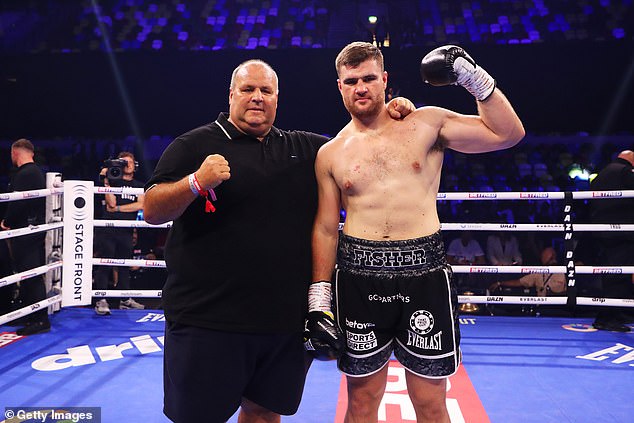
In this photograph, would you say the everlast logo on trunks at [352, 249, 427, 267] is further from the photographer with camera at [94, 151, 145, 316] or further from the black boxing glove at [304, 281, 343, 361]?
the photographer with camera at [94, 151, 145, 316]

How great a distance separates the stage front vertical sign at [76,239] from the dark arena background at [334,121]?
34 cm

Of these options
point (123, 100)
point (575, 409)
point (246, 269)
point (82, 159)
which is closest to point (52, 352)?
point (246, 269)

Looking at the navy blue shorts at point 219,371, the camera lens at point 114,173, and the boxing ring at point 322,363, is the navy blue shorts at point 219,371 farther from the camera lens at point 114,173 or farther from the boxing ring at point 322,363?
the camera lens at point 114,173

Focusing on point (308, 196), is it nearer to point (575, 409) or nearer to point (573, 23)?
point (575, 409)

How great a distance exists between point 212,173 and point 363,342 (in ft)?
2.56

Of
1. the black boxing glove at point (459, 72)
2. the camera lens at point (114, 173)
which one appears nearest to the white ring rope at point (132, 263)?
the camera lens at point (114, 173)

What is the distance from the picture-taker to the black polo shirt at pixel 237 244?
1.66 meters

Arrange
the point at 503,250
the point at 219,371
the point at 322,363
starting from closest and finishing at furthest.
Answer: the point at 219,371, the point at 322,363, the point at 503,250

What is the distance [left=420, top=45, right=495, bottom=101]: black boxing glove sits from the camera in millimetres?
1746

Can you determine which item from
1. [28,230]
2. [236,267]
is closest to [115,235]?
[28,230]

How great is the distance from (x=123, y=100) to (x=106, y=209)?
5.75 meters

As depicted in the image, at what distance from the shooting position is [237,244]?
167cm

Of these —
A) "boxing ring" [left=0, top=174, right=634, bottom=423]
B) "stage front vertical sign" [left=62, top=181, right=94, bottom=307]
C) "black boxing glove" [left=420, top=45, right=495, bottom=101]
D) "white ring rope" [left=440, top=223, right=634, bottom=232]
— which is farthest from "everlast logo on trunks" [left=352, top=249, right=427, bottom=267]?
"stage front vertical sign" [left=62, top=181, right=94, bottom=307]

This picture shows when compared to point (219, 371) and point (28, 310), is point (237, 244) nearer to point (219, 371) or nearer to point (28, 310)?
point (219, 371)
